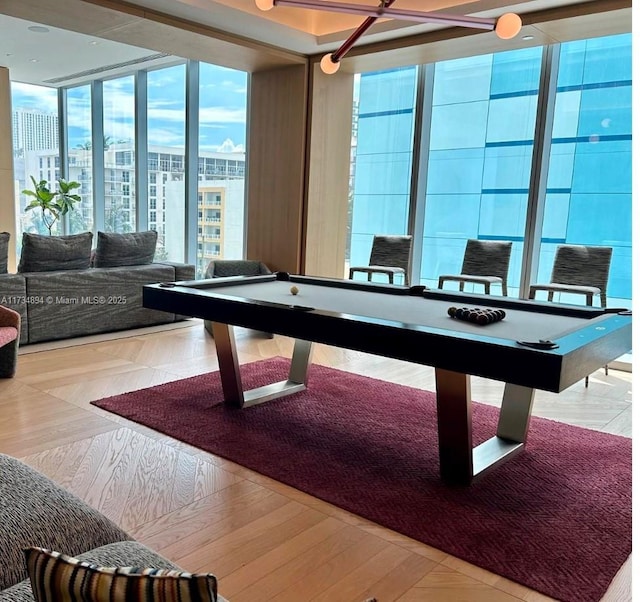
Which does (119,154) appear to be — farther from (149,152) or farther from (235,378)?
(235,378)

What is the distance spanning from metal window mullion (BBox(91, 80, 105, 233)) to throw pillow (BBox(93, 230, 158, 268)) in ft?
14.2

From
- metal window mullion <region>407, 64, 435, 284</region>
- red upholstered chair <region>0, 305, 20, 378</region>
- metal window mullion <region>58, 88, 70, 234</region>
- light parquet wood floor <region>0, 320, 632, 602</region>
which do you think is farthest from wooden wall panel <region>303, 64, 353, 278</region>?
metal window mullion <region>58, 88, 70, 234</region>

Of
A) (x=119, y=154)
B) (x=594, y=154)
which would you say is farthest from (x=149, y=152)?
(x=594, y=154)

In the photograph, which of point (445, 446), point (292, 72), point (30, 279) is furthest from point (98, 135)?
point (445, 446)

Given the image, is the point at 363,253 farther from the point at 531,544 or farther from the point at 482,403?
the point at 531,544

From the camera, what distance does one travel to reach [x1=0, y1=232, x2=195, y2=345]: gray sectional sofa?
16.2ft

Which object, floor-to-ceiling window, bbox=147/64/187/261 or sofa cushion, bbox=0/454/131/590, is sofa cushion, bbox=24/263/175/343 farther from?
sofa cushion, bbox=0/454/131/590

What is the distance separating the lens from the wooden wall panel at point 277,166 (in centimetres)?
636

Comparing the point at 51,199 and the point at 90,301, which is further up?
the point at 51,199

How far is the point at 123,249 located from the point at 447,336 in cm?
412

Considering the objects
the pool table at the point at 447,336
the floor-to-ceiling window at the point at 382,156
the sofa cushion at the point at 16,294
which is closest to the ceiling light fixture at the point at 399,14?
the pool table at the point at 447,336

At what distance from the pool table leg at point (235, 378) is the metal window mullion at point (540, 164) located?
2.73 m

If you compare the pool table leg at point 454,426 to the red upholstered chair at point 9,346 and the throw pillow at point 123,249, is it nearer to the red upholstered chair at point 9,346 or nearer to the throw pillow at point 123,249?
the red upholstered chair at point 9,346

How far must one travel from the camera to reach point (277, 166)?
21.6 feet
